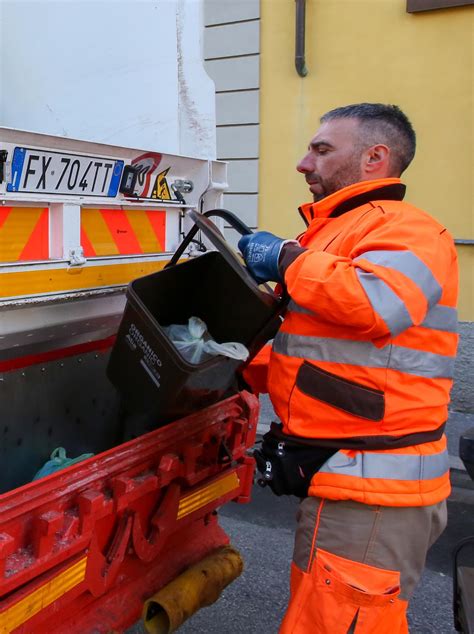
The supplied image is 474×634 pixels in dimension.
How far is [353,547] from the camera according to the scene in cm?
175

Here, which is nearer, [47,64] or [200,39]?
[47,64]

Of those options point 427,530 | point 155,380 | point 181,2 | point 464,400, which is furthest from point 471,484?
point 181,2

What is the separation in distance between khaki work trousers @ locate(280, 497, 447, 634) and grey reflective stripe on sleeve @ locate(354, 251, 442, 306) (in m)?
0.61

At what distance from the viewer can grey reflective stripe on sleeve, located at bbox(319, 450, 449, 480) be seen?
5.68 feet

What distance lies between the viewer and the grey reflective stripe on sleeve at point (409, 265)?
1598mm

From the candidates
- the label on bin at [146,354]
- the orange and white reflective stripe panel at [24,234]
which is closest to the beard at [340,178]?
the label on bin at [146,354]

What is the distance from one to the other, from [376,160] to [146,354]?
2.94 ft

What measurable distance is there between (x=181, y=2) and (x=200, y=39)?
167 mm

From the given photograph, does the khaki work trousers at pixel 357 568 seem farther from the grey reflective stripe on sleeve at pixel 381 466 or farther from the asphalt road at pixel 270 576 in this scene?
the asphalt road at pixel 270 576

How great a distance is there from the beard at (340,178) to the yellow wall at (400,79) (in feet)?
12.6

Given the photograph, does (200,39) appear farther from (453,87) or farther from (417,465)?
(453,87)

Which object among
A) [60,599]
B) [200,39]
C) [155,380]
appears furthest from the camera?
[200,39]

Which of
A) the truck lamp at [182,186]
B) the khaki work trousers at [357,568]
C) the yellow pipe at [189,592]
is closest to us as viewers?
the khaki work trousers at [357,568]

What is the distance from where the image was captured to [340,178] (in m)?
1.97
